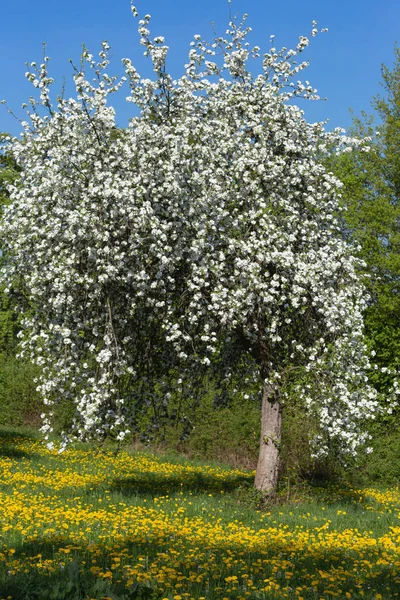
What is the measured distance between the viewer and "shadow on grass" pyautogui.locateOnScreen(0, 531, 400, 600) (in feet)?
21.8

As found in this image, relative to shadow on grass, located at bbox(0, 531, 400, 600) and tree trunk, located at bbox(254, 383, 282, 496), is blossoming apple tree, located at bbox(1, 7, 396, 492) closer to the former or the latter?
tree trunk, located at bbox(254, 383, 282, 496)

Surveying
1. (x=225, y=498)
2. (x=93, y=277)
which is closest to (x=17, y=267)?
(x=93, y=277)

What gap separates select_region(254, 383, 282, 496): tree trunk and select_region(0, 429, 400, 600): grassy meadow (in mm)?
405

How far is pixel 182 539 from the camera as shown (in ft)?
35.0

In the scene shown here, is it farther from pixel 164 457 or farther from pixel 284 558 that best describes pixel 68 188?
pixel 164 457

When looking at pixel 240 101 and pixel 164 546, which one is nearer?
pixel 164 546

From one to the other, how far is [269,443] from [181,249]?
17.7ft

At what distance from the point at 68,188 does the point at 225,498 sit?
25.4 feet

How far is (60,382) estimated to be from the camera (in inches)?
518

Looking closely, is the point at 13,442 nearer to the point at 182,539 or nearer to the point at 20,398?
the point at 20,398

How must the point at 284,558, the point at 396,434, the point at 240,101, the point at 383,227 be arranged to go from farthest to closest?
the point at 383,227 → the point at 396,434 → the point at 240,101 → the point at 284,558

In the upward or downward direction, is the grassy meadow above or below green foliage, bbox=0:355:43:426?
below

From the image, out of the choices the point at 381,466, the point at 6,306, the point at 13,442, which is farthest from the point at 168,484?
the point at 6,306

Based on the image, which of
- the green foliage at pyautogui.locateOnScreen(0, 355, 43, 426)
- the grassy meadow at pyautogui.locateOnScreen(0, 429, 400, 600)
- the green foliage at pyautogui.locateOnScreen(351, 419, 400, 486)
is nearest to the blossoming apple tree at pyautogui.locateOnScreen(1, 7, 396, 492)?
the grassy meadow at pyautogui.locateOnScreen(0, 429, 400, 600)
